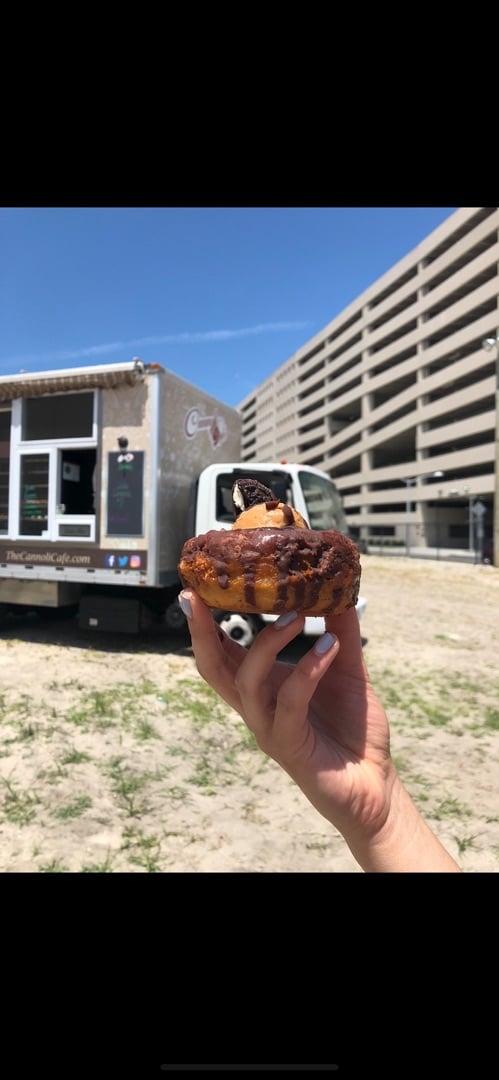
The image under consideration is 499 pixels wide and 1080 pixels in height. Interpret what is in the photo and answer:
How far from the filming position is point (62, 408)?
7188 millimetres

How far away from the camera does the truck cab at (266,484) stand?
259 inches

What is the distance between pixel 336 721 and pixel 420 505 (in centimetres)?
4837

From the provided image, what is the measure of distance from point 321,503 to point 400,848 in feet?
19.5

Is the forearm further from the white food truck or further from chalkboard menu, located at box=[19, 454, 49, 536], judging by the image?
chalkboard menu, located at box=[19, 454, 49, 536]

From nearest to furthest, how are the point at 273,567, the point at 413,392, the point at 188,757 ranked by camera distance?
the point at 273,567
the point at 188,757
the point at 413,392

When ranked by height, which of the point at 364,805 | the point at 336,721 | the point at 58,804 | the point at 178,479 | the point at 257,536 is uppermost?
the point at 178,479

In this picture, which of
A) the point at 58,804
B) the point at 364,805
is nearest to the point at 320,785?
the point at 364,805

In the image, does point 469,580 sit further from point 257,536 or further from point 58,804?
point 257,536

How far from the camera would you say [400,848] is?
1.35 metres

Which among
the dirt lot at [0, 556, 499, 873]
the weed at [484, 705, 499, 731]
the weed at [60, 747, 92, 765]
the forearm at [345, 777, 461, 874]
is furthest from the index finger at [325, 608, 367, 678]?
the weed at [484, 705, 499, 731]

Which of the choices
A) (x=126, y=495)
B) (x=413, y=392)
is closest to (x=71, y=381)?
(x=126, y=495)

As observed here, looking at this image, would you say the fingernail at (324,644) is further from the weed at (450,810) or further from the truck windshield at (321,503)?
the truck windshield at (321,503)

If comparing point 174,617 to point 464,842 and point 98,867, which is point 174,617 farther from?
point 464,842

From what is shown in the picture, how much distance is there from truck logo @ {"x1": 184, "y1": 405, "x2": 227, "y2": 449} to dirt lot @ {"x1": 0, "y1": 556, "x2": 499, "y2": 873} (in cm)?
331
